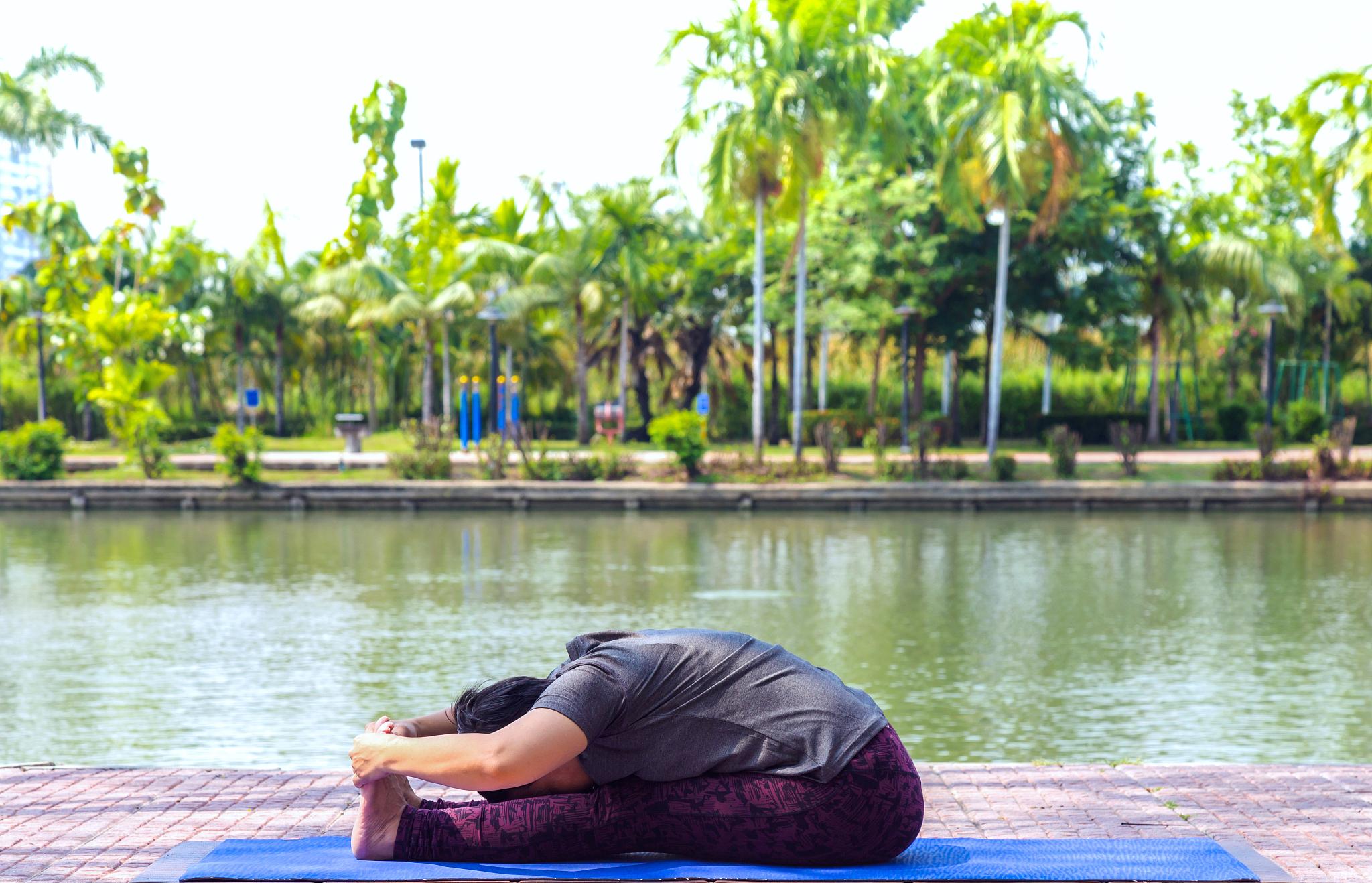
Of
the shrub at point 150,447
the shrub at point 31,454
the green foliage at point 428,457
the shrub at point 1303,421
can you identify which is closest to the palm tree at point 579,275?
the green foliage at point 428,457

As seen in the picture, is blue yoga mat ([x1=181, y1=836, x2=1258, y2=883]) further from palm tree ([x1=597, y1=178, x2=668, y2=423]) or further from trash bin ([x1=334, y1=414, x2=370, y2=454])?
palm tree ([x1=597, y1=178, x2=668, y2=423])

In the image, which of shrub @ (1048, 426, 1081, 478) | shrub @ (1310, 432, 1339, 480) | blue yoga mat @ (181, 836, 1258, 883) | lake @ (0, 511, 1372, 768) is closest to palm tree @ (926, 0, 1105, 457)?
shrub @ (1048, 426, 1081, 478)

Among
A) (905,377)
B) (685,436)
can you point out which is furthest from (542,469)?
(905,377)

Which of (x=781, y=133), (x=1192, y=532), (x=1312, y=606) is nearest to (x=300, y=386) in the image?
(x=781, y=133)

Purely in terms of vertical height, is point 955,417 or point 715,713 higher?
point 955,417

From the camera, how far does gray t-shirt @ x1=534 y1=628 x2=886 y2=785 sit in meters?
3.11

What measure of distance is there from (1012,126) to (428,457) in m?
11.4

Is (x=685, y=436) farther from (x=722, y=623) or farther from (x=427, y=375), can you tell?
(x=427, y=375)

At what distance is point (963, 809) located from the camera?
15.5 feet

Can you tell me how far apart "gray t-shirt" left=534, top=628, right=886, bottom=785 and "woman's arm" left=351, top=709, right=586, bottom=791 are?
4.0 inches

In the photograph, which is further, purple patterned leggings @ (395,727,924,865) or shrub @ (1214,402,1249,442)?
shrub @ (1214,402,1249,442)

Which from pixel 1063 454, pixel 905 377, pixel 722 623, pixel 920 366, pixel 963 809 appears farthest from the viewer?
pixel 920 366

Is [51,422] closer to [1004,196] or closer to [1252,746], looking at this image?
[1004,196]

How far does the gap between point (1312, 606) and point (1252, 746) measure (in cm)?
551
